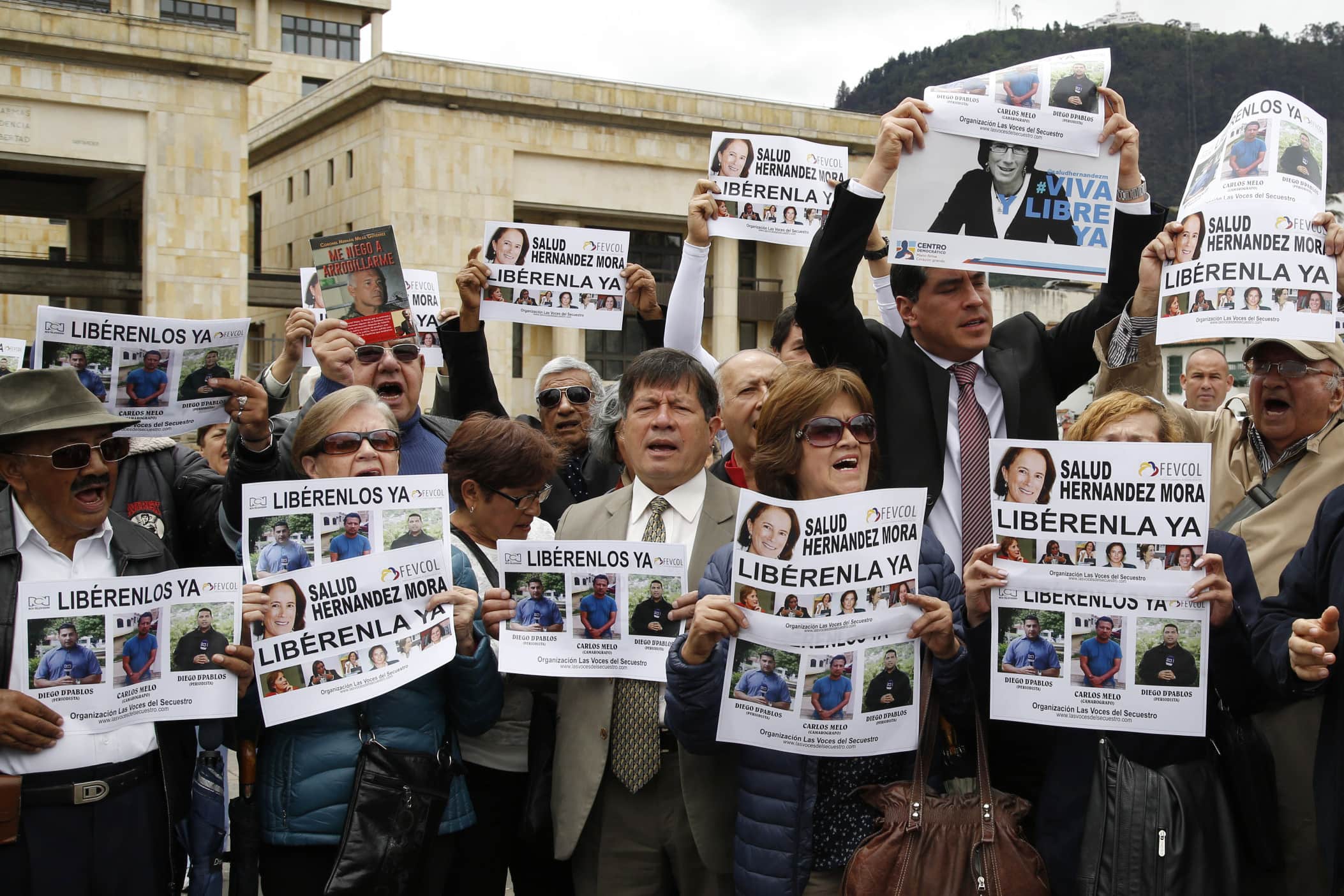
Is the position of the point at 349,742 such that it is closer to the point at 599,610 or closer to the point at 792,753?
the point at 599,610

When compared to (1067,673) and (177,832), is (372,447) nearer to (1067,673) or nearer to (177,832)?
(177,832)

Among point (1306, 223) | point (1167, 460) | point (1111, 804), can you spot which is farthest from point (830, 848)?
point (1306, 223)

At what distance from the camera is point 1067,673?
3.83m

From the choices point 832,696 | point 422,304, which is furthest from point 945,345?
point 422,304

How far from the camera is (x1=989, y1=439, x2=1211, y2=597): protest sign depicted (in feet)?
12.4

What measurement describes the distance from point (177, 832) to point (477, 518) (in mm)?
1494

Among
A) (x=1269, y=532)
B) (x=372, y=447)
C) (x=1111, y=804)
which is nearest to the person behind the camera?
(x=1111, y=804)

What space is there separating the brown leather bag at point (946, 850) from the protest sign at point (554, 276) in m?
4.21

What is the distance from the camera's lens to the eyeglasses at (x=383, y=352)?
20.6ft

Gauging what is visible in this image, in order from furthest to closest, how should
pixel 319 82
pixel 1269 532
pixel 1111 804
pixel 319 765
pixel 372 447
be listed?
pixel 319 82 → pixel 1269 532 → pixel 372 447 → pixel 319 765 → pixel 1111 804

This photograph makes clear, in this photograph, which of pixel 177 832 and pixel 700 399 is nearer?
pixel 177 832

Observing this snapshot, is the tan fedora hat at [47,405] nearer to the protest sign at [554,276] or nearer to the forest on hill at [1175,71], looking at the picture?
the protest sign at [554,276]

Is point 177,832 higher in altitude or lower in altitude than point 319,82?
lower

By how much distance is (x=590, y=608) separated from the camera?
14.3 ft
